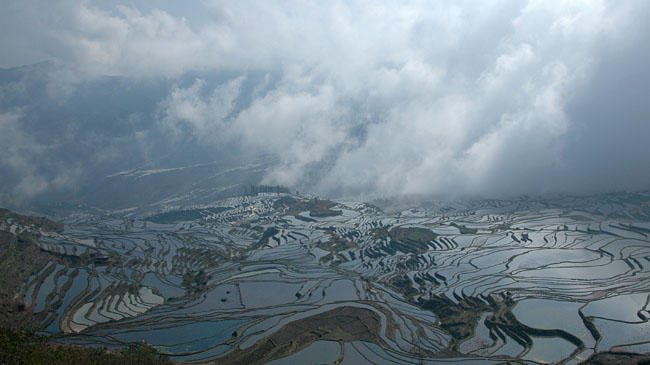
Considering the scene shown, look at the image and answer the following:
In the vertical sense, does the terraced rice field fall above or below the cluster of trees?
below

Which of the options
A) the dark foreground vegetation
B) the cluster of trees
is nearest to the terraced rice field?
the dark foreground vegetation

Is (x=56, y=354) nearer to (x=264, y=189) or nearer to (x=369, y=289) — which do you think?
(x=369, y=289)

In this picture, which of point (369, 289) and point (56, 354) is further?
point (369, 289)

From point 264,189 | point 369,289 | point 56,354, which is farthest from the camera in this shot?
point 264,189

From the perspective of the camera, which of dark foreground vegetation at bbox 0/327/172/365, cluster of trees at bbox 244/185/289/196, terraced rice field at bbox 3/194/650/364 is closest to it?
dark foreground vegetation at bbox 0/327/172/365

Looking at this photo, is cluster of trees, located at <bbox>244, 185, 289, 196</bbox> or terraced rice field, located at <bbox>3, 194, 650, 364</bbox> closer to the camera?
terraced rice field, located at <bbox>3, 194, 650, 364</bbox>

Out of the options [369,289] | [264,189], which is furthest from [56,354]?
[264,189]

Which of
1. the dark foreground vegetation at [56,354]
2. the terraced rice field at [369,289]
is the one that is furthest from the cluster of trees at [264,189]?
the dark foreground vegetation at [56,354]

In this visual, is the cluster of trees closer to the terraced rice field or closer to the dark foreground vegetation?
the terraced rice field

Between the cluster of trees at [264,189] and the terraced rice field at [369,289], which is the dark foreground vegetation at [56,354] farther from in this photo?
the cluster of trees at [264,189]

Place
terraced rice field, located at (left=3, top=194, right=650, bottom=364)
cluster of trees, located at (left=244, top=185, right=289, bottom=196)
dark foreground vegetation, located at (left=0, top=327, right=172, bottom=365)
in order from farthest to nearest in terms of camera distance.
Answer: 1. cluster of trees, located at (left=244, top=185, right=289, bottom=196)
2. terraced rice field, located at (left=3, top=194, right=650, bottom=364)
3. dark foreground vegetation, located at (left=0, top=327, right=172, bottom=365)

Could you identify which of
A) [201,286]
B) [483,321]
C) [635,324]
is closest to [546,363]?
[483,321]
